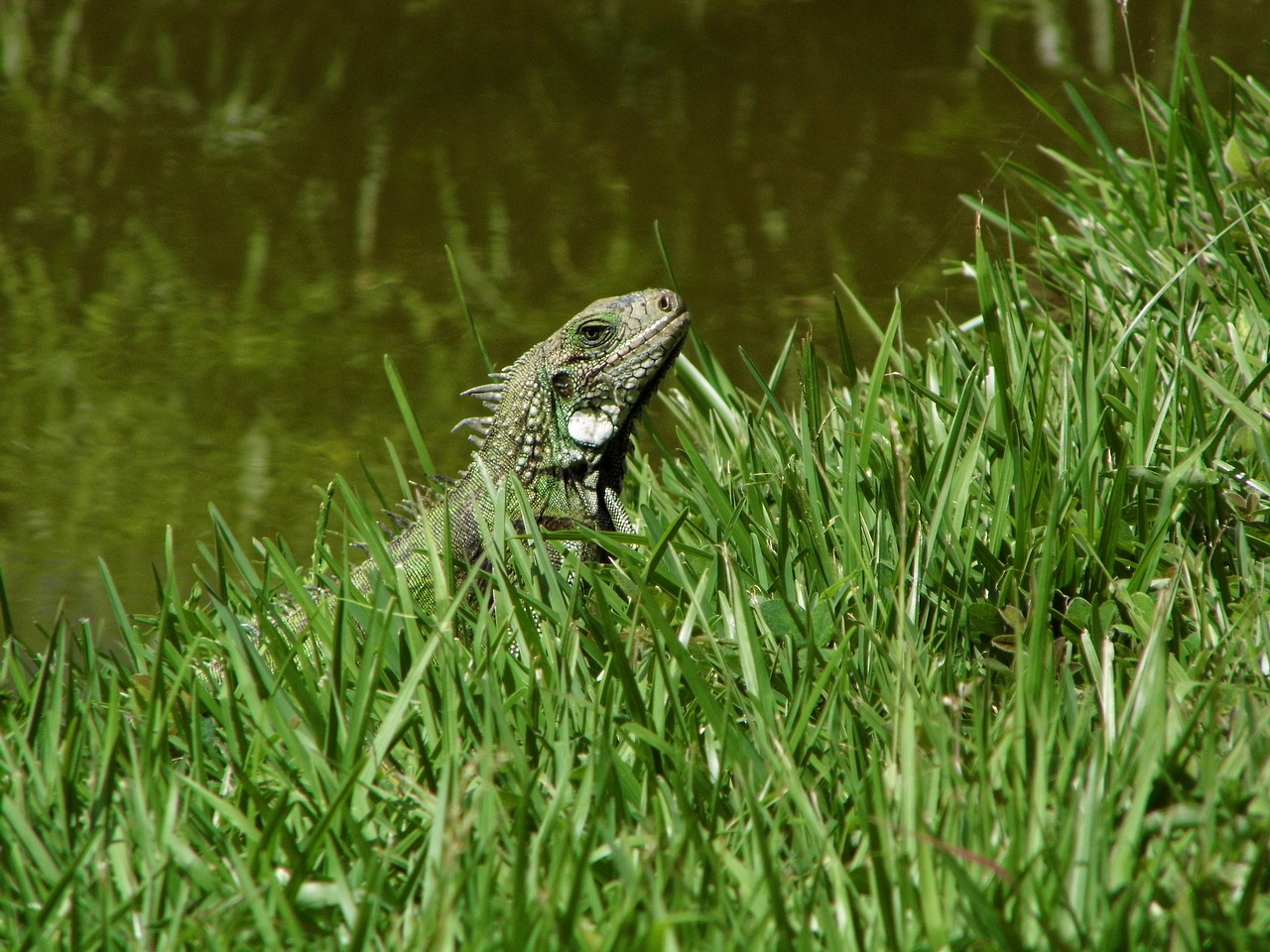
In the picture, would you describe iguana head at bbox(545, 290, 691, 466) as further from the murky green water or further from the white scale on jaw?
the murky green water

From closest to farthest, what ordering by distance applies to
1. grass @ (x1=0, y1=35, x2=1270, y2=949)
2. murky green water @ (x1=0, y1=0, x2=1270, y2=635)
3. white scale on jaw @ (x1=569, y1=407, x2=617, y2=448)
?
grass @ (x1=0, y1=35, x2=1270, y2=949) < white scale on jaw @ (x1=569, y1=407, x2=617, y2=448) < murky green water @ (x1=0, y1=0, x2=1270, y2=635)

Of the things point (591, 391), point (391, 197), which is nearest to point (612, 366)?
point (591, 391)

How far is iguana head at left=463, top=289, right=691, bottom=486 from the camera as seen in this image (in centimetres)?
379

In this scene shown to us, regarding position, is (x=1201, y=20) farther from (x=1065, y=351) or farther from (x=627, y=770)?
(x=627, y=770)

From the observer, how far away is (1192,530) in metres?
2.62

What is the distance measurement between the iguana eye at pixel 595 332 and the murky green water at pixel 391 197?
0.61 metres

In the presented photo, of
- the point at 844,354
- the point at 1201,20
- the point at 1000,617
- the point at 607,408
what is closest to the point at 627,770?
the point at 1000,617

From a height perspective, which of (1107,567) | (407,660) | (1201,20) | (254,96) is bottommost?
(407,660)

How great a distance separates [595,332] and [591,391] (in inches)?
6.6

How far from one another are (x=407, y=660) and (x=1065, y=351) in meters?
1.86

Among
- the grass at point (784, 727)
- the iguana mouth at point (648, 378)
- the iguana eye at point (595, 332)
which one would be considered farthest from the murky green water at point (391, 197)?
the grass at point (784, 727)

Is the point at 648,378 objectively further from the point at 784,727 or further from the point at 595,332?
the point at 784,727

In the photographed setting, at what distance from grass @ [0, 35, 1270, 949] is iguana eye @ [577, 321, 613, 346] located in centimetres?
74

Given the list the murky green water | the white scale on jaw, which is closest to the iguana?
the white scale on jaw
